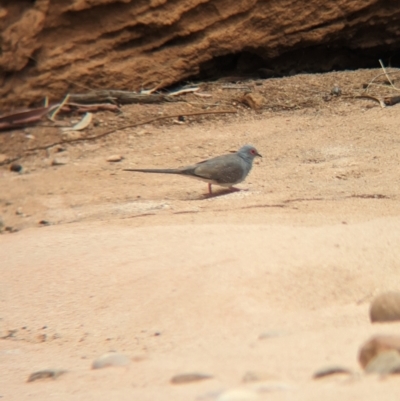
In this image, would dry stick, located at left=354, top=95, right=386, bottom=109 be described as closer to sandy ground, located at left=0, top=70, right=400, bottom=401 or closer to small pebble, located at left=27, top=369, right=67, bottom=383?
sandy ground, located at left=0, top=70, right=400, bottom=401

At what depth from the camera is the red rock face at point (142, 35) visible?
334 inches

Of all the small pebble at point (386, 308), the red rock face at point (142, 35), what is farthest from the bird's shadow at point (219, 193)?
the small pebble at point (386, 308)

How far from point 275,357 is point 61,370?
983 millimetres

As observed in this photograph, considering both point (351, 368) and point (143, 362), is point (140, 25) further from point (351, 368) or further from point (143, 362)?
point (351, 368)

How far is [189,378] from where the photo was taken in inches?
116

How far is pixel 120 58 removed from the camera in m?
8.71

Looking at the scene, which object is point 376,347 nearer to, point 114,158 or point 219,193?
point 219,193

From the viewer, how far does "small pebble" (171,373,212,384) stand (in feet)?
9.63

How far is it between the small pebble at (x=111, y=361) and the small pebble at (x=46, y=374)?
5.5 inches

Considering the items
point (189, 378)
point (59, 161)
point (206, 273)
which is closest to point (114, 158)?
point (59, 161)

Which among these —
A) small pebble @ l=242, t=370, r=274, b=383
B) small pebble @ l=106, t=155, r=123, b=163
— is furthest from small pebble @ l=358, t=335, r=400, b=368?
small pebble @ l=106, t=155, r=123, b=163

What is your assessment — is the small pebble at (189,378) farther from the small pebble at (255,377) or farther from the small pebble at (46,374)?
the small pebble at (46,374)

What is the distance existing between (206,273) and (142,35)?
478cm

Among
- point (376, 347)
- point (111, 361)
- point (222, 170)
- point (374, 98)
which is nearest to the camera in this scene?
point (376, 347)
